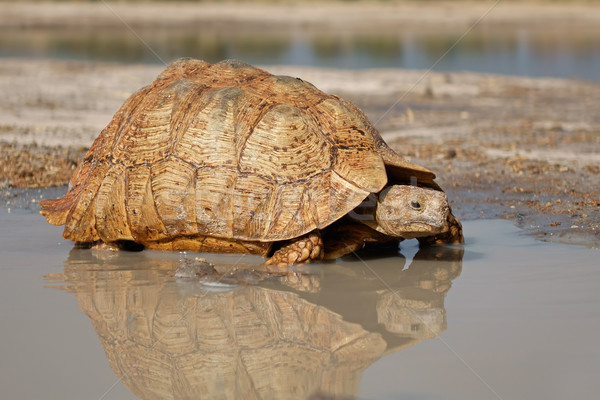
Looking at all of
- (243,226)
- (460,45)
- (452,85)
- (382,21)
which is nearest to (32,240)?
(243,226)

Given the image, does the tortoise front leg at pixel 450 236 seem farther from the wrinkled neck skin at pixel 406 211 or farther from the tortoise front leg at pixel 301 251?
the tortoise front leg at pixel 301 251

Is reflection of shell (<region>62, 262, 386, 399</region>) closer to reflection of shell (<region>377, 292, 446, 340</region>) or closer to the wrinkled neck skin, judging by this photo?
reflection of shell (<region>377, 292, 446, 340</region>)

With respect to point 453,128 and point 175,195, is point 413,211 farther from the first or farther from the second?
point 453,128

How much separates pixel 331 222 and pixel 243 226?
2.13 feet

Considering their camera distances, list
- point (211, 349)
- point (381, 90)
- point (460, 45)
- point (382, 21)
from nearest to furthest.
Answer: point (211, 349) < point (381, 90) < point (460, 45) < point (382, 21)

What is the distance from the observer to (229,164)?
581 cm

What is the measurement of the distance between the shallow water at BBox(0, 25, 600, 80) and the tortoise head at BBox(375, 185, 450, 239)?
13813 millimetres

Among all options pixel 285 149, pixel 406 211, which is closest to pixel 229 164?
pixel 285 149

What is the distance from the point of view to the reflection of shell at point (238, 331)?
383cm

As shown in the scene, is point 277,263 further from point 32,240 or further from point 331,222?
point 32,240

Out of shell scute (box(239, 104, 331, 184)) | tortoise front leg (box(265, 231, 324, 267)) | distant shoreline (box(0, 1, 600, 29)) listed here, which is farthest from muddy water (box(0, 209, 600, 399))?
distant shoreline (box(0, 1, 600, 29))

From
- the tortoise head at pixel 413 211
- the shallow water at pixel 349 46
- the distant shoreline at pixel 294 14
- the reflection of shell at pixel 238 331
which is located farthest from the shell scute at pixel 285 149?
the distant shoreline at pixel 294 14

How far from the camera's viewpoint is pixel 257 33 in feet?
102

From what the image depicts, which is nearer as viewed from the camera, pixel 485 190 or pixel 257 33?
pixel 485 190
